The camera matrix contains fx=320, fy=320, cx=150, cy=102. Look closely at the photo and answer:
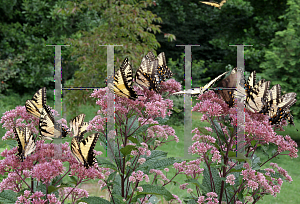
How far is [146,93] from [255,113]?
2.44 ft

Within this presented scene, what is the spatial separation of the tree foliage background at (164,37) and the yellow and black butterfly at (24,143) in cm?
396

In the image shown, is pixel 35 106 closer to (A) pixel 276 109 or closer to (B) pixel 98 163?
(B) pixel 98 163

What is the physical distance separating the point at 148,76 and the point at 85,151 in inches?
25.3

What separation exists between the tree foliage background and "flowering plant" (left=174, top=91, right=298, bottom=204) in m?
3.79

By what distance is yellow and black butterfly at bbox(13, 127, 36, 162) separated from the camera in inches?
69.8

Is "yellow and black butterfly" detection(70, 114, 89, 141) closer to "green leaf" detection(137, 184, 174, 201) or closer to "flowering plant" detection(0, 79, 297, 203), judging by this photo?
"flowering plant" detection(0, 79, 297, 203)

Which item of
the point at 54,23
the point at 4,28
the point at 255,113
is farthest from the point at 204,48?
the point at 255,113

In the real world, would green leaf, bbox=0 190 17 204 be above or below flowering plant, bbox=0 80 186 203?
below

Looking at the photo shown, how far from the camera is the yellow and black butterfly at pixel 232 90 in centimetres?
201

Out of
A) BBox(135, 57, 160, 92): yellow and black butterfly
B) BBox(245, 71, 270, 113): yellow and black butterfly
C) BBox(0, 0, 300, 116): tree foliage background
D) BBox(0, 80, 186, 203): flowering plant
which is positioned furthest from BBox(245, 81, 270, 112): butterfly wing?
BBox(0, 0, 300, 116): tree foliage background

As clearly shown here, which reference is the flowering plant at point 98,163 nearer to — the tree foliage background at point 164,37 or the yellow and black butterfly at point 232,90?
the yellow and black butterfly at point 232,90

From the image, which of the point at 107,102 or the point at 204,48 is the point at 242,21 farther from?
the point at 107,102

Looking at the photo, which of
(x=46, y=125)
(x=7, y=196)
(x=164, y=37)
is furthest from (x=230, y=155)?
(x=164, y=37)

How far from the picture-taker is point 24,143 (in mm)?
1788
